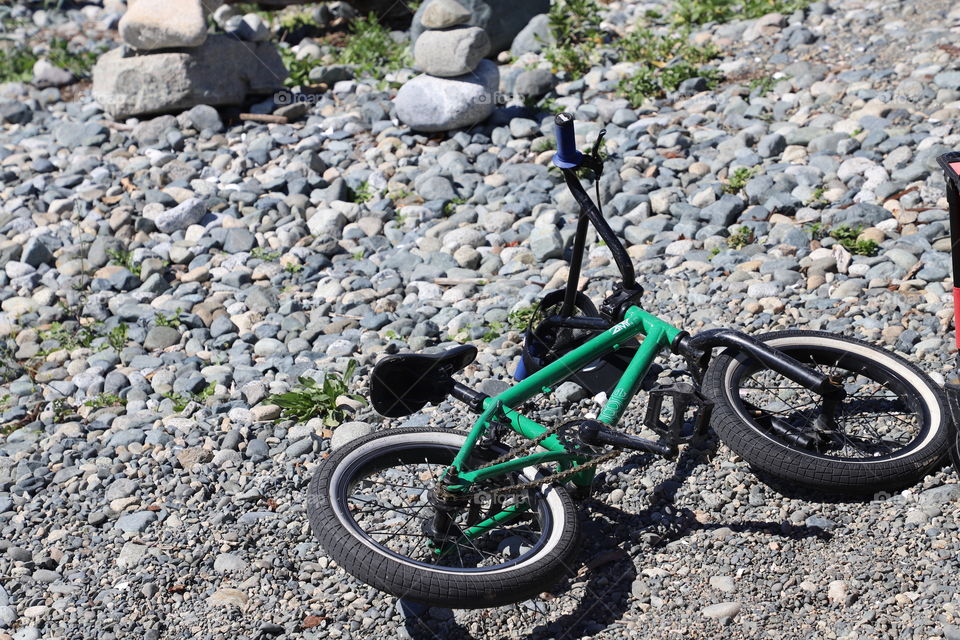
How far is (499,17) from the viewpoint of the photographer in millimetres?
9344

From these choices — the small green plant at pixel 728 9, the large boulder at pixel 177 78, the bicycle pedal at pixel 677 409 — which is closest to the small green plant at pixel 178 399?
the bicycle pedal at pixel 677 409

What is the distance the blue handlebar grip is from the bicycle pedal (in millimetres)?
1030

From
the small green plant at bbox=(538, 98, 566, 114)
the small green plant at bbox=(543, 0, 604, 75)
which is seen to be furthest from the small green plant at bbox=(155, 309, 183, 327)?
the small green plant at bbox=(543, 0, 604, 75)

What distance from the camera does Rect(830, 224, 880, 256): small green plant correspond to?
5.57 metres

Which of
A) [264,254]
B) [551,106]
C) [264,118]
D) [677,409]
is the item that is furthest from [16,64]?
[677,409]

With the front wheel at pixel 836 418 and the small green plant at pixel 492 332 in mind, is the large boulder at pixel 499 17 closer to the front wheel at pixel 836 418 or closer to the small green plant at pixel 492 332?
the small green plant at pixel 492 332

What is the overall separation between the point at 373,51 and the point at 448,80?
188 centimetres

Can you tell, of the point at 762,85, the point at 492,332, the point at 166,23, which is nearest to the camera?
the point at 492,332

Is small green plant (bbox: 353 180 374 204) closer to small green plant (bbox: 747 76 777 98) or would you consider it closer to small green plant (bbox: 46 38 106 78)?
small green plant (bbox: 747 76 777 98)

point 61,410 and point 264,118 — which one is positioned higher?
point 264,118

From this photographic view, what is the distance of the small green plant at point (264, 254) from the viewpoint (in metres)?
6.70

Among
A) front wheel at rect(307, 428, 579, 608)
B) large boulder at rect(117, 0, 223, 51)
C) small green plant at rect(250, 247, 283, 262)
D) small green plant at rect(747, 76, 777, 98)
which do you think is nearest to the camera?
front wheel at rect(307, 428, 579, 608)

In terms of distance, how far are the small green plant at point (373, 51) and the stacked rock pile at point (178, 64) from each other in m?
0.82

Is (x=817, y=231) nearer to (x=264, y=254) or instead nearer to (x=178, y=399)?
(x=264, y=254)
